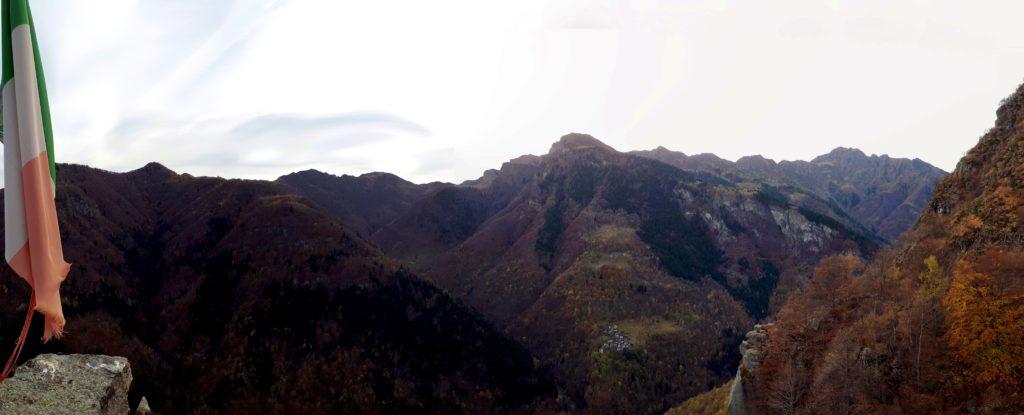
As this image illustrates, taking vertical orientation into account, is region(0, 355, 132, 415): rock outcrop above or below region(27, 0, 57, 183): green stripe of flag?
below

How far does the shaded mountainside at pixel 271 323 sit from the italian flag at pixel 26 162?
4851 inches

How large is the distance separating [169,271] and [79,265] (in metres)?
28.0

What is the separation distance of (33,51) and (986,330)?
61230mm

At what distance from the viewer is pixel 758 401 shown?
5919cm

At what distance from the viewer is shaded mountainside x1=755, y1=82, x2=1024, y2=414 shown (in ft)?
128

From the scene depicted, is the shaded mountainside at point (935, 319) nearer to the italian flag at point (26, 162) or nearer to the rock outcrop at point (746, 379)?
the rock outcrop at point (746, 379)

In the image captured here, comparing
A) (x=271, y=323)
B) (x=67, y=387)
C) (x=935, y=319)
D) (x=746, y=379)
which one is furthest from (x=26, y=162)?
(x=271, y=323)

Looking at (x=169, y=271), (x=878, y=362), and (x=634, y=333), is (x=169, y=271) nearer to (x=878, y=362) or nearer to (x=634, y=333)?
(x=634, y=333)

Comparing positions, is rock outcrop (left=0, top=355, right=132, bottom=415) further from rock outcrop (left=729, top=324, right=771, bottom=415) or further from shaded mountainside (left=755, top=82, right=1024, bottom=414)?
rock outcrop (left=729, top=324, right=771, bottom=415)

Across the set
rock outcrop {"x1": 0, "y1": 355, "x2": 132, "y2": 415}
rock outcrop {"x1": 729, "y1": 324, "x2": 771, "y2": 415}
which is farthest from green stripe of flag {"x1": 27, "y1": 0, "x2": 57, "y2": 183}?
rock outcrop {"x1": 729, "y1": 324, "x2": 771, "y2": 415}

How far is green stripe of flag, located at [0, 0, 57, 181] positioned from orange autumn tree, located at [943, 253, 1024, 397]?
5840 centimetres

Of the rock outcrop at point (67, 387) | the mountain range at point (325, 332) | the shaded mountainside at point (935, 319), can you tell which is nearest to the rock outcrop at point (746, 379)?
the shaded mountainside at point (935, 319)

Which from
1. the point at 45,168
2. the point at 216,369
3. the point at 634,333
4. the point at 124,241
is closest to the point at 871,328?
the point at 45,168

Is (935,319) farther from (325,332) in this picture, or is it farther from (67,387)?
(325,332)
